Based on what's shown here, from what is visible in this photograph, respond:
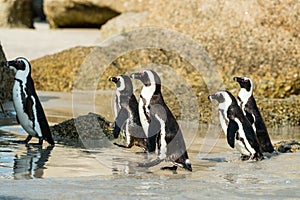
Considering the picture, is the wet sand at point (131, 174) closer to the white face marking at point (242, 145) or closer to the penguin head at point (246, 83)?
the white face marking at point (242, 145)

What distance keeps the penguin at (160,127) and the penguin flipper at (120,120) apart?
522 millimetres

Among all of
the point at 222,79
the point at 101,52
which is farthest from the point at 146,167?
the point at 101,52

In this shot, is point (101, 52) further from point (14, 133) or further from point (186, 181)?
point (186, 181)

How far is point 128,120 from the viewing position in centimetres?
841

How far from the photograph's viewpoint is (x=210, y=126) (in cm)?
1020

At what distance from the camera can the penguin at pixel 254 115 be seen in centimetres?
848

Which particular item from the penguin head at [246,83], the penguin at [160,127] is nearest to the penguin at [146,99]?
the penguin at [160,127]

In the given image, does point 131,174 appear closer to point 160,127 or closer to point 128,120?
point 160,127

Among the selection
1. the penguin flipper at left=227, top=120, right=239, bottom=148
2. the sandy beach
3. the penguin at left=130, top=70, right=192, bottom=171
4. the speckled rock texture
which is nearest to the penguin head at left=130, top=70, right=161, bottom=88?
the penguin at left=130, top=70, right=192, bottom=171

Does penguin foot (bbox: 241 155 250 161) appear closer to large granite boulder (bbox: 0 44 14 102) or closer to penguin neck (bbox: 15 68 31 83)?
penguin neck (bbox: 15 68 31 83)

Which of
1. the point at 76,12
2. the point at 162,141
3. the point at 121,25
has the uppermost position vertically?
the point at 76,12

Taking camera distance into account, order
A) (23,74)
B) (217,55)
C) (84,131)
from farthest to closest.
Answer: (217,55)
(84,131)
(23,74)

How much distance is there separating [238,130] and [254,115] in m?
0.74

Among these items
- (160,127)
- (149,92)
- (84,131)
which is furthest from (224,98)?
(84,131)
